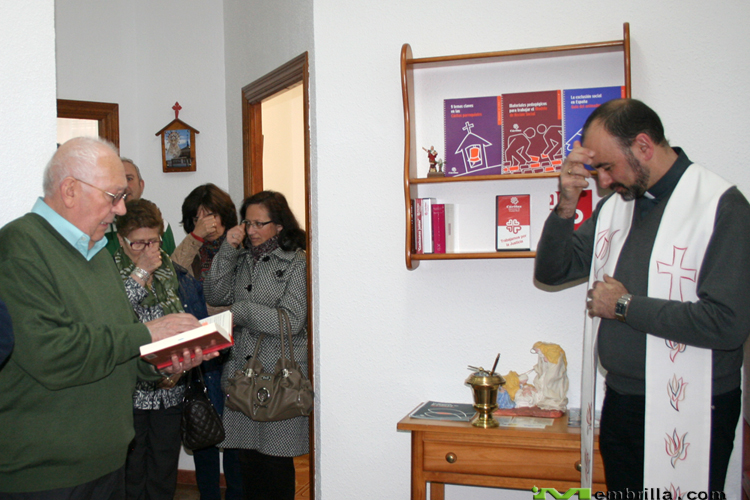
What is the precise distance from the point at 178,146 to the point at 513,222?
2357 mm

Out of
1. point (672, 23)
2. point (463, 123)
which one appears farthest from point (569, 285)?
point (672, 23)

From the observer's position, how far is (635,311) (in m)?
1.70

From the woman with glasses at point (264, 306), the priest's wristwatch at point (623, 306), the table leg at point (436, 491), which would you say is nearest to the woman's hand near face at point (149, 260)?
the woman with glasses at point (264, 306)

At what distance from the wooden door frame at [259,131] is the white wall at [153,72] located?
1.11ft

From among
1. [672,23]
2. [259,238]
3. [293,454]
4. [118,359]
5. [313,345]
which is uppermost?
[672,23]

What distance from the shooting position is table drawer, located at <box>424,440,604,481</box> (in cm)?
221

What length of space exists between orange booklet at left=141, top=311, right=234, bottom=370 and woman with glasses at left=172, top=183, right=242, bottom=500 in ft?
4.32

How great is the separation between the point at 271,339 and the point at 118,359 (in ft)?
4.26

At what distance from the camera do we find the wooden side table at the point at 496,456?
7.23ft

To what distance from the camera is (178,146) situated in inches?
157

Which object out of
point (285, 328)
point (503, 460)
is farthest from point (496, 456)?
point (285, 328)

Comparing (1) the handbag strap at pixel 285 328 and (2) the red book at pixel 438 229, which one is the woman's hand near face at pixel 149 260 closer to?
(1) the handbag strap at pixel 285 328

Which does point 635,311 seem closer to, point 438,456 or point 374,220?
point 438,456

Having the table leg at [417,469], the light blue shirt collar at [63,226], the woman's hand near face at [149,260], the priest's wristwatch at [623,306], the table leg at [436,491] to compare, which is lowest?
the table leg at [436,491]
